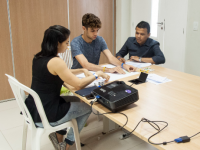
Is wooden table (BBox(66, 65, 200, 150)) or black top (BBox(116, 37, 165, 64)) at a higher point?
black top (BBox(116, 37, 165, 64))

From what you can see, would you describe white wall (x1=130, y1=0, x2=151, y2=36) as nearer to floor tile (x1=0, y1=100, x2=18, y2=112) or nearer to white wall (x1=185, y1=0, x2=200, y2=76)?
white wall (x1=185, y1=0, x2=200, y2=76)

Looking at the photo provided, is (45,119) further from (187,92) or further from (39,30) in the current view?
(39,30)

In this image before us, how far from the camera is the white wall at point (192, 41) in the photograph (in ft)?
10.7

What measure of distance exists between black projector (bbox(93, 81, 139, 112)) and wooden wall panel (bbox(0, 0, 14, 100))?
228 centimetres

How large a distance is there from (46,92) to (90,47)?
109cm

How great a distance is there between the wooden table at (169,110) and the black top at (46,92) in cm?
27

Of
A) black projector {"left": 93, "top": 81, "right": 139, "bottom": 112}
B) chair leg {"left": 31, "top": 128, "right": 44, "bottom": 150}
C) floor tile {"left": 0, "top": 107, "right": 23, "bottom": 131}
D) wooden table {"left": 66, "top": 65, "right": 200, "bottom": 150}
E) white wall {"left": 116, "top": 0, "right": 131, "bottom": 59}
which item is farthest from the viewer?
white wall {"left": 116, "top": 0, "right": 131, "bottom": 59}

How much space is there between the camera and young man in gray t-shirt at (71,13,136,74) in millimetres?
2299

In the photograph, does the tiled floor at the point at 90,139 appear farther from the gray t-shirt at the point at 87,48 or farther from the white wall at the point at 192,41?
the white wall at the point at 192,41

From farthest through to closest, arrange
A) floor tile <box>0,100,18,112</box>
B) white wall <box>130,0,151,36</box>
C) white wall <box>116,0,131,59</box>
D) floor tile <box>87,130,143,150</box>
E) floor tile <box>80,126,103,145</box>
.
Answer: white wall <box>116,0,131,59</box> < white wall <box>130,0,151,36</box> < floor tile <box>0,100,18,112</box> < floor tile <box>80,126,103,145</box> < floor tile <box>87,130,143,150</box>

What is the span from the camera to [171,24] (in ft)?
12.1

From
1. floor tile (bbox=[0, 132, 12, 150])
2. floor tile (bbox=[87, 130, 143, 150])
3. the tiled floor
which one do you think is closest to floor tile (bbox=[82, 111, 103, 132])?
the tiled floor

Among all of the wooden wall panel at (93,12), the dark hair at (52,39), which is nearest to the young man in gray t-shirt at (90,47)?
the dark hair at (52,39)

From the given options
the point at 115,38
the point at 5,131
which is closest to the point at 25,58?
the point at 5,131
